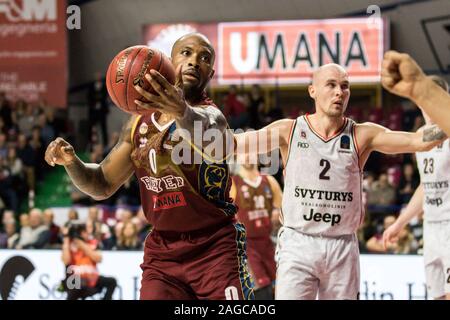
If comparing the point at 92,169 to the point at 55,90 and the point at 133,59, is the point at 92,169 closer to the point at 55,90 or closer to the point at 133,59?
the point at 133,59

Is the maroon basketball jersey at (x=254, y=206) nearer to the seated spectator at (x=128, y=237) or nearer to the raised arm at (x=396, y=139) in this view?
the seated spectator at (x=128, y=237)

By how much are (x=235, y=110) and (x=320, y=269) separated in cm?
916

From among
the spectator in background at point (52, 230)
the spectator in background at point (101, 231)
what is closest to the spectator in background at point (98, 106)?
the spectator in background at point (52, 230)

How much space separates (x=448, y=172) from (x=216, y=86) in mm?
9798

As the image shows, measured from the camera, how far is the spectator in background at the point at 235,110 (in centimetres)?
1395

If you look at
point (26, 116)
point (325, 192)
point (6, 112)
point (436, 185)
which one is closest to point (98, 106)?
point (26, 116)

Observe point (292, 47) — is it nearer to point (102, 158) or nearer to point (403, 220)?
point (102, 158)

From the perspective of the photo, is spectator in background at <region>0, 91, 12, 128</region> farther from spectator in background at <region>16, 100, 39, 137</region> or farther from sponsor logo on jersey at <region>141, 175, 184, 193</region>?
sponsor logo on jersey at <region>141, 175, 184, 193</region>

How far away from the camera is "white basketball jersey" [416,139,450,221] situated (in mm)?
6898

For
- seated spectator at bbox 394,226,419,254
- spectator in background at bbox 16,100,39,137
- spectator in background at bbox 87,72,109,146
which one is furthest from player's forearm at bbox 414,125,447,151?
spectator in background at bbox 16,100,39,137

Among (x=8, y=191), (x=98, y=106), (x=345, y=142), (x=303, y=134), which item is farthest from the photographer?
(x=98, y=106)

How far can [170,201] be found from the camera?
14.7 ft

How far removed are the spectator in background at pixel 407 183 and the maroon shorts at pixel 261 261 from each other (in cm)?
348
